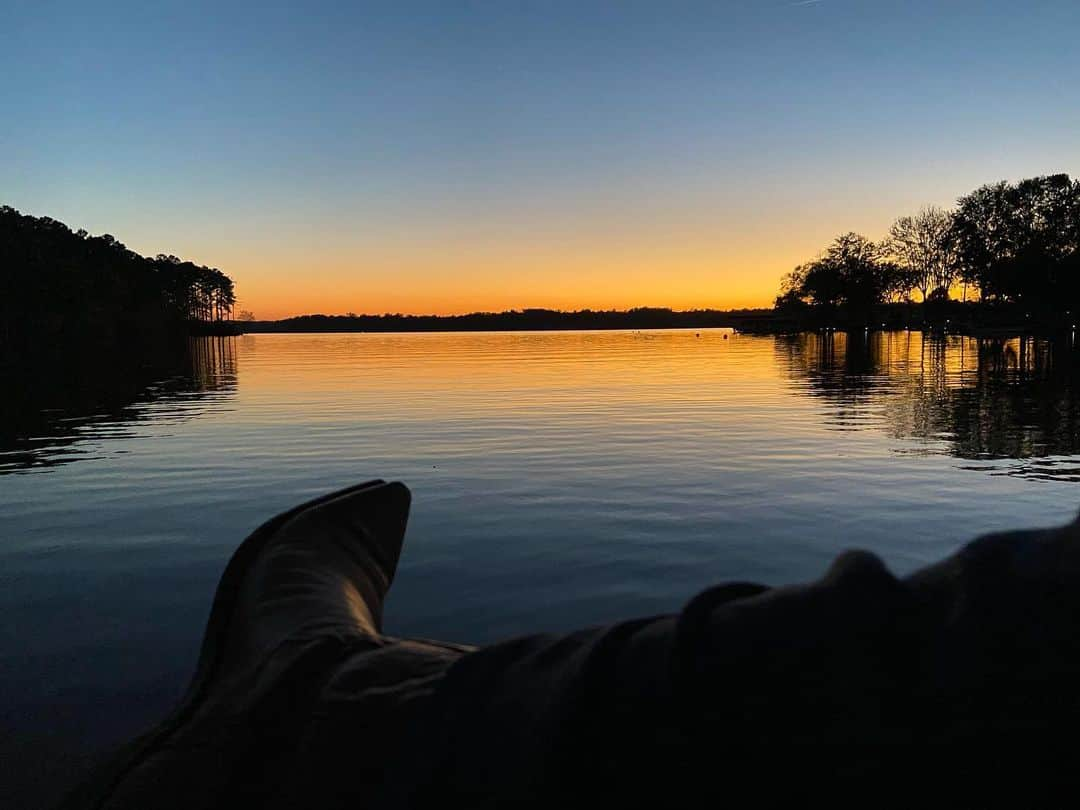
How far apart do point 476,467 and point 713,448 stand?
10.7 feet

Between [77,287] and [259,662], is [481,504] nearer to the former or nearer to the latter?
[259,662]

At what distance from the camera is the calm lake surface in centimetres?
400

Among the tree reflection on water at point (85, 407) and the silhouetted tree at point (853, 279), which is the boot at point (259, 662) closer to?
the tree reflection on water at point (85, 407)

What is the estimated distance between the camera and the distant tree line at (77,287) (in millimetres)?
61906

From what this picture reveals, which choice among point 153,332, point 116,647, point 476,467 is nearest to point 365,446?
point 476,467

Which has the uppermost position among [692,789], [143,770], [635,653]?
[635,653]

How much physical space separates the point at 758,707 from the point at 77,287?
7854 centimetres

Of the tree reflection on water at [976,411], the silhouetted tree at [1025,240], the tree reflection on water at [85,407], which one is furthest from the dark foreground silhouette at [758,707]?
the silhouetted tree at [1025,240]

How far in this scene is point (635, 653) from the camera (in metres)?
0.94

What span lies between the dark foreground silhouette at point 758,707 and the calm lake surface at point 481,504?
7.10 ft

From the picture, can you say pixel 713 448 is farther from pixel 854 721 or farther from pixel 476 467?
pixel 854 721

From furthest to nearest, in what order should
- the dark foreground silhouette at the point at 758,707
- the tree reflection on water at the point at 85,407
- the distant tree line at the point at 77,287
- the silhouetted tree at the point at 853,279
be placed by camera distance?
the silhouetted tree at the point at 853,279
the distant tree line at the point at 77,287
the tree reflection on water at the point at 85,407
the dark foreground silhouette at the point at 758,707

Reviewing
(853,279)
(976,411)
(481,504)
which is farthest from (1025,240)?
(481,504)

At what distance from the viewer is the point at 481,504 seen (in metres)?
7.27
